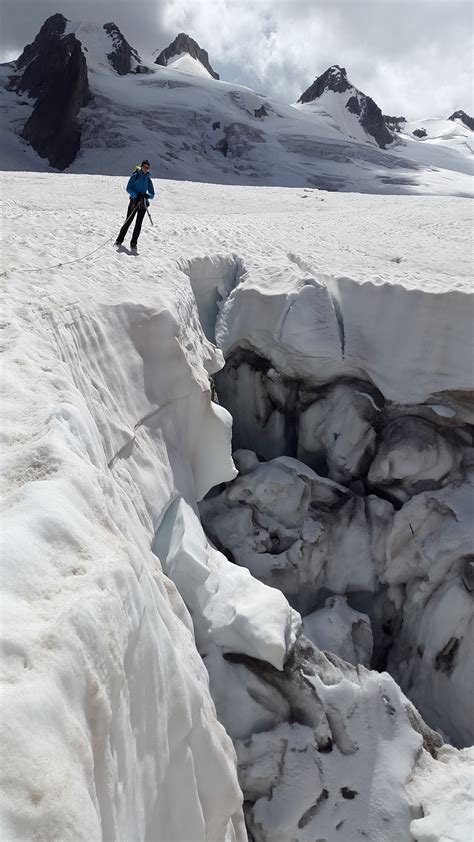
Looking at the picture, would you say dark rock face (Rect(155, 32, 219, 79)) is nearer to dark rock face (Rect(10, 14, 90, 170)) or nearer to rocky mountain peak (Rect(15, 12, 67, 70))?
rocky mountain peak (Rect(15, 12, 67, 70))

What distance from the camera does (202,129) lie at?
36.8 m

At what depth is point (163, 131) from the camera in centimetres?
3494

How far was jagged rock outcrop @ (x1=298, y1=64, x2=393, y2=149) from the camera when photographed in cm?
5925

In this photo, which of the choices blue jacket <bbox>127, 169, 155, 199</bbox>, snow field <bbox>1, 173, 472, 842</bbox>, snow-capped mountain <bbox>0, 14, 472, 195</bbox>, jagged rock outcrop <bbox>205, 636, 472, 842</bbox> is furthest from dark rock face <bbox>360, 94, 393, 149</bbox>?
jagged rock outcrop <bbox>205, 636, 472, 842</bbox>

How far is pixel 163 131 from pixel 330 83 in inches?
1474

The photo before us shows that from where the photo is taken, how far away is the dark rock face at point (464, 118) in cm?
9100

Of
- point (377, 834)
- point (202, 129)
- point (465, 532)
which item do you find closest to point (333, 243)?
point (465, 532)

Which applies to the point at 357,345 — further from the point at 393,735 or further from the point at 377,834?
the point at 377,834

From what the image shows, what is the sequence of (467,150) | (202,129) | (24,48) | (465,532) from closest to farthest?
(465,532), (202,129), (24,48), (467,150)

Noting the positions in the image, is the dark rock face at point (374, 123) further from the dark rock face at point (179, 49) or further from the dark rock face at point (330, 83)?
the dark rock face at point (179, 49)

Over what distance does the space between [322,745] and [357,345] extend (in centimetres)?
406

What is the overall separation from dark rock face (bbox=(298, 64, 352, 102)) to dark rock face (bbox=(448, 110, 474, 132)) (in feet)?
122

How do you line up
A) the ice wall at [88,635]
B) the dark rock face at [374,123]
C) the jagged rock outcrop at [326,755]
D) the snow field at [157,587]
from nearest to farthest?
the ice wall at [88,635] → the snow field at [157,587] → the jagged rock outcrop at [326,755] → the dark rock face at [374,123]

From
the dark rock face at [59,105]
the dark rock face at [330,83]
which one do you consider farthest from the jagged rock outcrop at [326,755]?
the dark rock face at [330,83]
